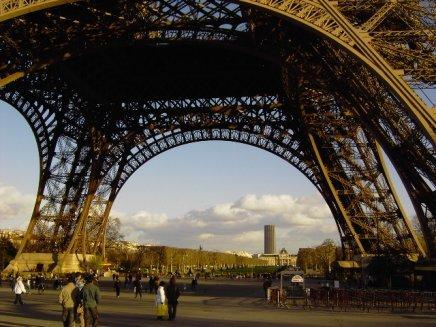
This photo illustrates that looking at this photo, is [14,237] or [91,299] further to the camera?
[14,237]

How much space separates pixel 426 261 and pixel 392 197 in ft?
38.5

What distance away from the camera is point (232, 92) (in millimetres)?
48281

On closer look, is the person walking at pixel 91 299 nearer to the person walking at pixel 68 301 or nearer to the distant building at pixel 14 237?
the person walking at pixel 68 301

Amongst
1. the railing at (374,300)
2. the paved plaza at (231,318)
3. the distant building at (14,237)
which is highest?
the distant building at (14,237)

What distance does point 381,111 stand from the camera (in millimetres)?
24906

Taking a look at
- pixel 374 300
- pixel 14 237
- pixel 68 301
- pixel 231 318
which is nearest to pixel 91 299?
pixel 68 301

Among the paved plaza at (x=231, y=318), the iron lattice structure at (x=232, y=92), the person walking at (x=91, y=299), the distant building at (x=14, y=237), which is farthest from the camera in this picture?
the distant building at (x=14, y=237)

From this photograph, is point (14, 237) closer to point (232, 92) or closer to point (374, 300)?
point (232, 92)

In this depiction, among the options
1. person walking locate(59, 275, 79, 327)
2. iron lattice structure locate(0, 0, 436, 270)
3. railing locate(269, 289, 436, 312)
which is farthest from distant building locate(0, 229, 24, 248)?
person walking locate(59, 275, 79, 327)

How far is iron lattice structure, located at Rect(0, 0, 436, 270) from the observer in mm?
24047

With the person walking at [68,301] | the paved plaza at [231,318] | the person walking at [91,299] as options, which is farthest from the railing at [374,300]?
the person walking at [68,301]

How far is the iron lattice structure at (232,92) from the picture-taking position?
2405cm

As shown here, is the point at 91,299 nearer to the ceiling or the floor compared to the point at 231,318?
nearer to the ceiling

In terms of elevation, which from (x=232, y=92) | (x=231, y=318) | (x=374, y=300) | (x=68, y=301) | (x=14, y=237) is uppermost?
(x=232, y=92)
